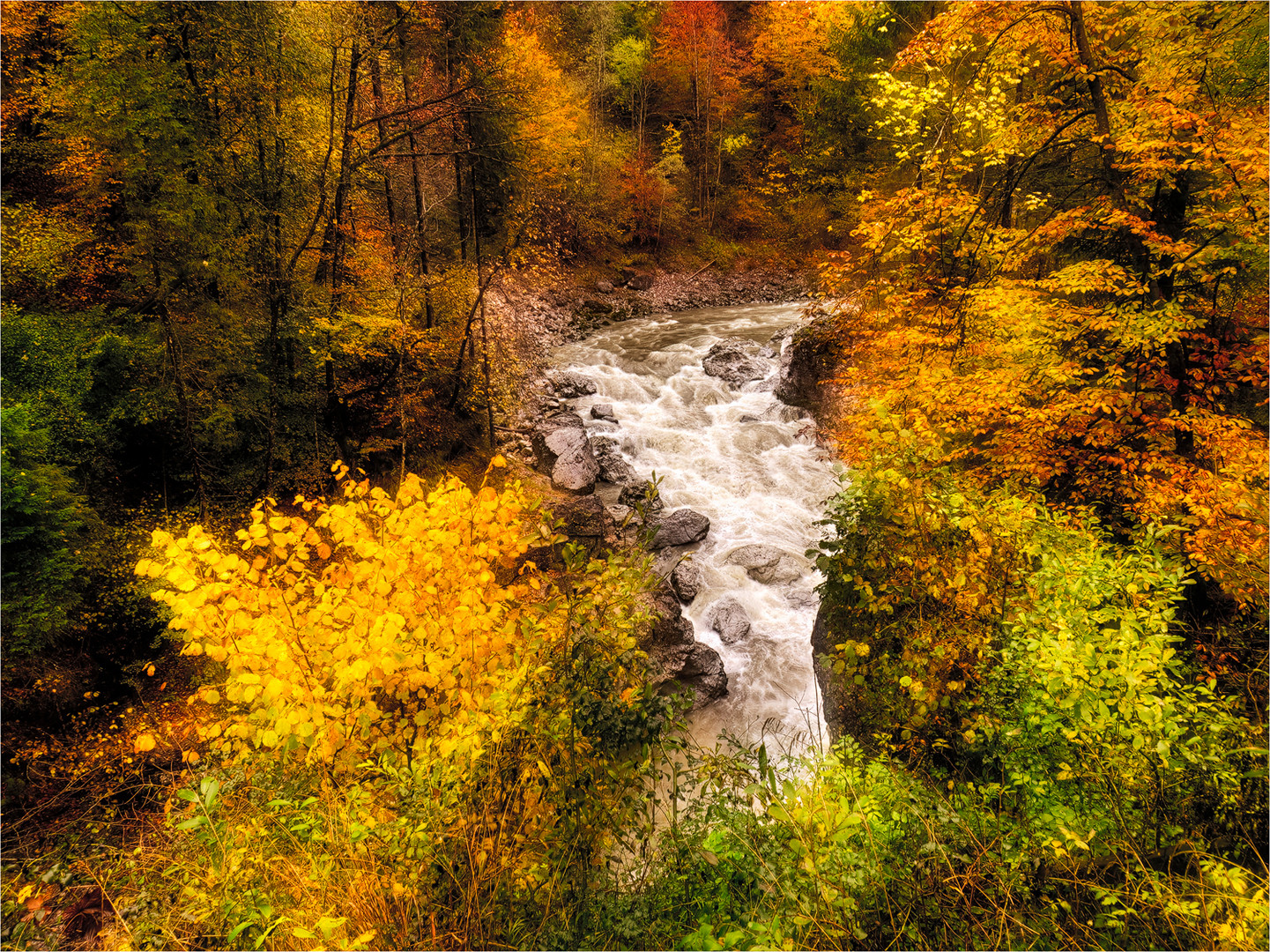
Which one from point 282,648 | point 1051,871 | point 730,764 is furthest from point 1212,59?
point 282,648

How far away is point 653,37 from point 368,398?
29.4 metres

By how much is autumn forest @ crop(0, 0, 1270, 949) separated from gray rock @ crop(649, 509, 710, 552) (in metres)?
0.12

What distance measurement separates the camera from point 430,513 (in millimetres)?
4375

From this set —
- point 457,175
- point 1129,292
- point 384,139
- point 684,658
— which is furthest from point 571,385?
point 1129,292

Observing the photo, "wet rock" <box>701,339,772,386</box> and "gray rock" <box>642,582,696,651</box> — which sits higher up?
"wet rock" <box>701,339,772,386</box>

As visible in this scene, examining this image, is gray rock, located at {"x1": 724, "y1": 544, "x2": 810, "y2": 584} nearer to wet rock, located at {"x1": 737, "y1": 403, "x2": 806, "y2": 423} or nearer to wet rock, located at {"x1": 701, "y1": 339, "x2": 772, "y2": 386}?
wet rock, located at {"x1": 737, "y1": 403, "x2": 806, "y2": 423}

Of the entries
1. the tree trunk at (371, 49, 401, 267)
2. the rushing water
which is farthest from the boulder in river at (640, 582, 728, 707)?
the tree trunk at (371, 49, 401, 267)

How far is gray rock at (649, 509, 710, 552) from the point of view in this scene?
12234 millimetres

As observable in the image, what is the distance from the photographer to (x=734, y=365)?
62.0 feet

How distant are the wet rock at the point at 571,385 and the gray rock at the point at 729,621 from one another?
9.43 metres

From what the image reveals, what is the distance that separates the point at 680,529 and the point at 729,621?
2.60m

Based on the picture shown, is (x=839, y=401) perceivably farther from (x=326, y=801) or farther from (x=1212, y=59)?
(x=326, y=801)

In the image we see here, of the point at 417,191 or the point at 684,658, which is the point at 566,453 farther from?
the point at 417,191

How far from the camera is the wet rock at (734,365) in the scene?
60.8 ft
